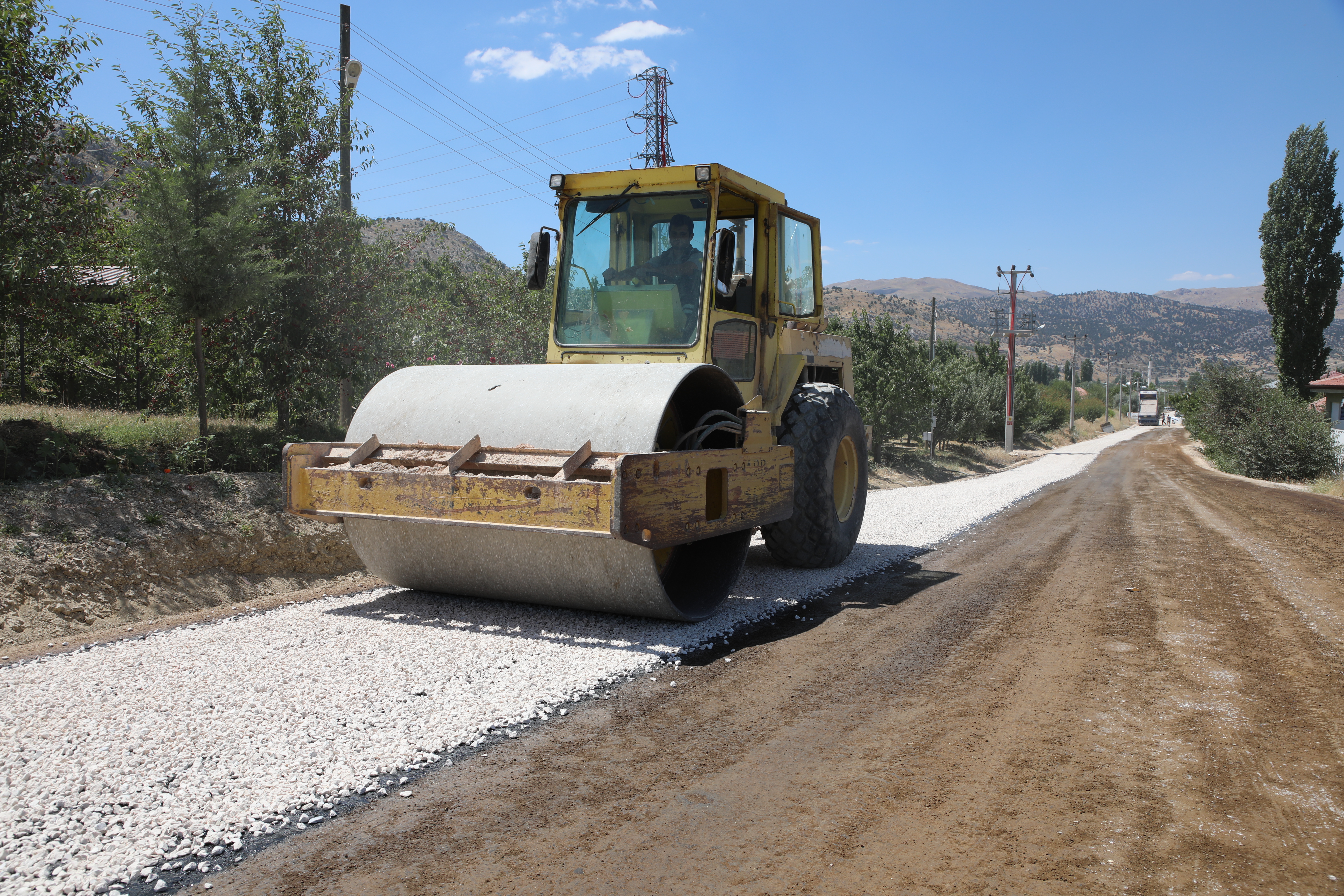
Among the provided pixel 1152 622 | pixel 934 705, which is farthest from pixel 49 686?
pixel 1152 622

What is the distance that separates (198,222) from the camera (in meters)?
9.89

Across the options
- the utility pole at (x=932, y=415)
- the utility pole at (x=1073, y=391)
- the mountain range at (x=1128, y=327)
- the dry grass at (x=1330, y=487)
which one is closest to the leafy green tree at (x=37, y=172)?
the dry grass at (x=1330, y=487)

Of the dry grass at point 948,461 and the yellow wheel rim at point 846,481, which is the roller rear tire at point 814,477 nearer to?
the yellow wheel rim at point 846,481

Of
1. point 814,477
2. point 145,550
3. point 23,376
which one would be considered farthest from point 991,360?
point 145,550

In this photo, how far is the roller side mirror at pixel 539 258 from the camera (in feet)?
23.5

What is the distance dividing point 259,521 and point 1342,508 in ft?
58.2

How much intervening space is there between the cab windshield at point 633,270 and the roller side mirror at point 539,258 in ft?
0.47

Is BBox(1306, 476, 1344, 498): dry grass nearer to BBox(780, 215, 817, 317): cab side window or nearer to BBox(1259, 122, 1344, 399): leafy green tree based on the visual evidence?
BBox(1259, 122, 1344, 399): leafy green tree

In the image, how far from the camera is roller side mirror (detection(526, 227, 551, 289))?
23.5 feet

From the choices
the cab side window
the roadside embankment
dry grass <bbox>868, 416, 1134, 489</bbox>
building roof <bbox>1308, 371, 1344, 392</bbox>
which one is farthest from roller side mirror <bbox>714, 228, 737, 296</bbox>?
Answer: building roof <bbox>1308, 371, 1344, 392</bbox>

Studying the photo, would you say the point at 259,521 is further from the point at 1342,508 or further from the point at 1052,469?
the point at 1052,469

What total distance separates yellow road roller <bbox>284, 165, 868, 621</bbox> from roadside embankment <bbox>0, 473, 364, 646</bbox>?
2435 millimetres

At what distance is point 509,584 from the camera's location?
5633 millimetres

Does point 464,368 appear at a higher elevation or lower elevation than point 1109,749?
higher
